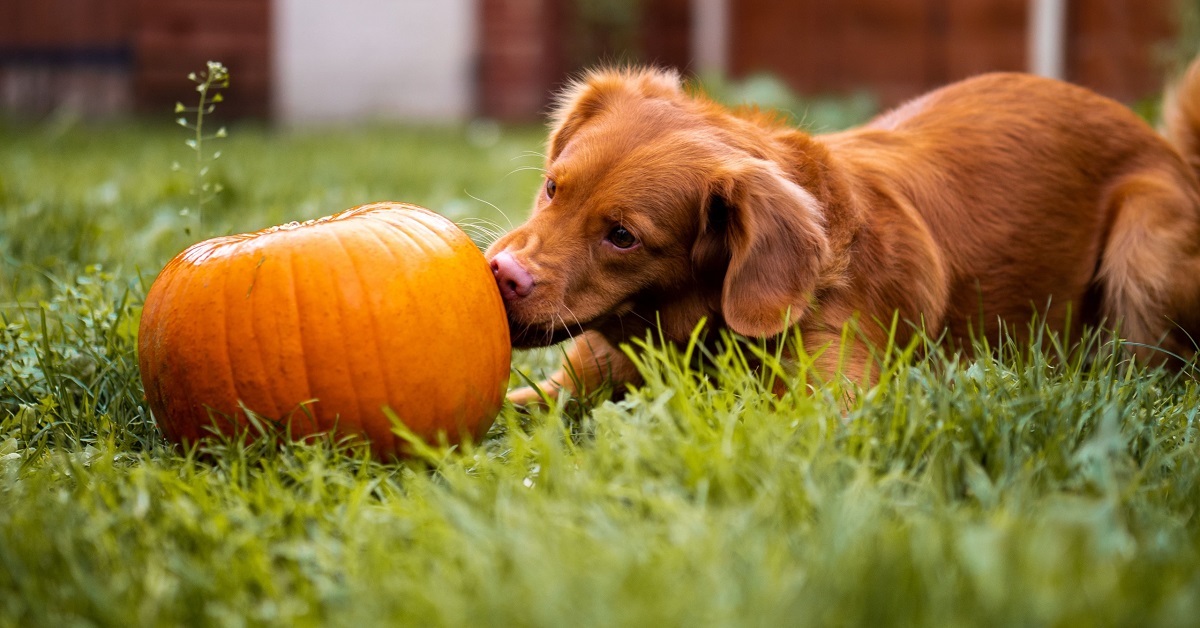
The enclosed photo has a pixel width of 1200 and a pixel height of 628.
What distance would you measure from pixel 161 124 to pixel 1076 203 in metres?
9.17

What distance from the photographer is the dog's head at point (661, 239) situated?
99.0 inches

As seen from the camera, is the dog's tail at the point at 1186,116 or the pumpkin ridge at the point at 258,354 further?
the dog's tail at the point at 1186,116

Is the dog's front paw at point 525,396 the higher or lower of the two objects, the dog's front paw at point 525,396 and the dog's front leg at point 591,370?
the lower

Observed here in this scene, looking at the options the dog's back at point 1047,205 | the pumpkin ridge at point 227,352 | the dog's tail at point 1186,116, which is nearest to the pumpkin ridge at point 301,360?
the pumpkin ridge at point 227,352

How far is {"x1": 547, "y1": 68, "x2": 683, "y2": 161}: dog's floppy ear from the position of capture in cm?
294

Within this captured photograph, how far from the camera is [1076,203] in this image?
10.3ft

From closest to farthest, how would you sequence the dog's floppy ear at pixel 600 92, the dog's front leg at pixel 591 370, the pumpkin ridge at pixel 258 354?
the pumpkin ridge at pixel 258 354 → the dog's front leg at pixel 591 370 → the dog's floppy ear at pixel 600 92

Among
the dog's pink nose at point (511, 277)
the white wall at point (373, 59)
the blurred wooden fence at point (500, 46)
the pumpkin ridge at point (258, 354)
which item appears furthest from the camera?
the white wall at point (373, 59)

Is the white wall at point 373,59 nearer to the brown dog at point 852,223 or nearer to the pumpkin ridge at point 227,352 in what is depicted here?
the brown dog at point 852,223

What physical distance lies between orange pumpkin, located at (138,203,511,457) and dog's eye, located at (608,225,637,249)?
0.44 meters

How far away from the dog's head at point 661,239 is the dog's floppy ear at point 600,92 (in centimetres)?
23

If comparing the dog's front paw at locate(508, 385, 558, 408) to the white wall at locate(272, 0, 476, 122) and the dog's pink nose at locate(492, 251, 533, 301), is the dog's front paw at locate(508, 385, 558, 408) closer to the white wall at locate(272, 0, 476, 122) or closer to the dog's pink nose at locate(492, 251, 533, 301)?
the dog's pink nose at locate(492, 251, 533, 301)

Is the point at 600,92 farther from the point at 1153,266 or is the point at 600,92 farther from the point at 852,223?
the point at 1153,266

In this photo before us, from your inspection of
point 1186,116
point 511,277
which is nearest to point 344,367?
point 511,277
